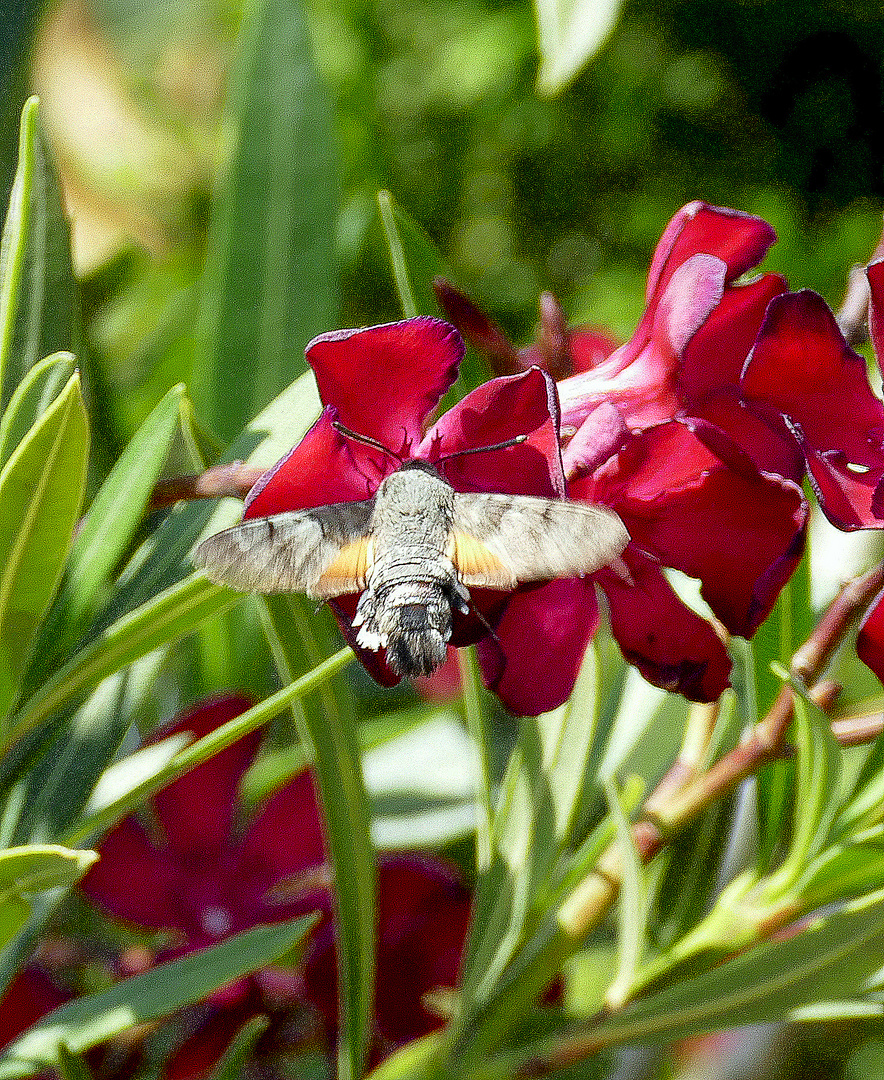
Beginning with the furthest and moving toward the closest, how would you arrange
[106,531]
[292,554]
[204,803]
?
[204,803], [106,531], [292,554]

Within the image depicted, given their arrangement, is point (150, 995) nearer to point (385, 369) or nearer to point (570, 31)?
point (385, 369)

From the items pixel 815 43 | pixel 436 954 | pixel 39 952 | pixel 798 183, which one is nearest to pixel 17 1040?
pixel 39 952

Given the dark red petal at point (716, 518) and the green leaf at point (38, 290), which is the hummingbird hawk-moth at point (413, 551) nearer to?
the dark red petal at point (716, 518)

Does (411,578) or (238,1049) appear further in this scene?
(238,1049)

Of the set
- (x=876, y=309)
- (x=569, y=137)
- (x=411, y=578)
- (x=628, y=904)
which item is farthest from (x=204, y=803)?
(x=569, y=137)

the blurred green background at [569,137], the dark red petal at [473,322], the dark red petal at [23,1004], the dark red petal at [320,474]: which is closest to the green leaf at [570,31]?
the dark red petal at [473,322]

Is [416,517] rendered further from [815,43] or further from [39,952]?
[815,43]

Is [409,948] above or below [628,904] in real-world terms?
below

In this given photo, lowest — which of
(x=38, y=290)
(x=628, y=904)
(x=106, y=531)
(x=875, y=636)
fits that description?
(x=628, y=904)
